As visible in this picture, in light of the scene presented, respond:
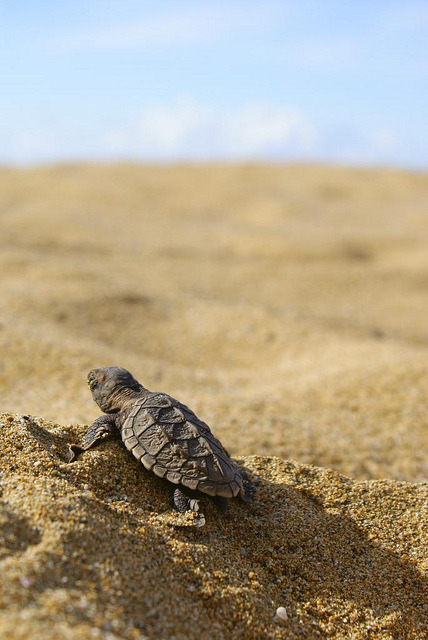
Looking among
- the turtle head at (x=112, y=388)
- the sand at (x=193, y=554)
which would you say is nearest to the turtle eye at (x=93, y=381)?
the turtle head at (x=112, y=388)

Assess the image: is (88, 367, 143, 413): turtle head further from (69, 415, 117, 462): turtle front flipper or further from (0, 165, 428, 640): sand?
(0, 165, 428, 640): sand

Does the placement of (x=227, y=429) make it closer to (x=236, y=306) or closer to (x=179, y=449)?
(x=179, y=449)

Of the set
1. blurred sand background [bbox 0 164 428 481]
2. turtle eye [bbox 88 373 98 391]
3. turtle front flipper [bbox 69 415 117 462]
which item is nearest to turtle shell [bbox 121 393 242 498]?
turtle front flipper [bbox 69 415 117 462]

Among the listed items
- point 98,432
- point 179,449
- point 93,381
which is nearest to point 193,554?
point 179,449

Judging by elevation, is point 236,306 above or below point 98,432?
above

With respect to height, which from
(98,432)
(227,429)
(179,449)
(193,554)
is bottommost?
(193,554)

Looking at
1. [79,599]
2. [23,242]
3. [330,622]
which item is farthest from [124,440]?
[23,242]

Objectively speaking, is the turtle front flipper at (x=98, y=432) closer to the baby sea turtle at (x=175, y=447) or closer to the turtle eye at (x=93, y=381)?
the baby sea turtle at (x=175, y=447)

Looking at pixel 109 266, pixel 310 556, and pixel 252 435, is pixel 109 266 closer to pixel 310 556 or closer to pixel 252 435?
pixel 252 435
